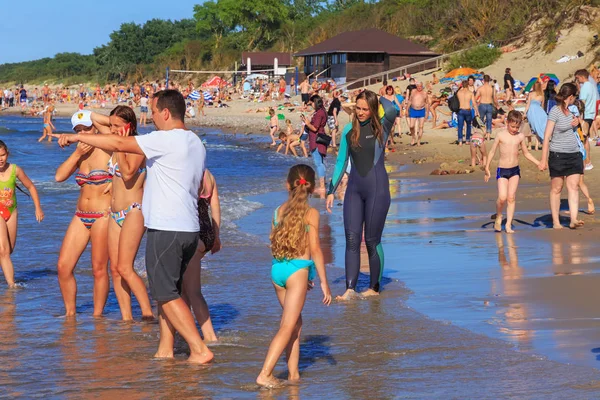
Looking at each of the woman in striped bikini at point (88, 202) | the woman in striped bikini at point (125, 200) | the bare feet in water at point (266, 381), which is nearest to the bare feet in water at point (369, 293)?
the woman in striped bikini at point (125, 200)

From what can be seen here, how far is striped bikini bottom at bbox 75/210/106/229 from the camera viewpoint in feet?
23.2

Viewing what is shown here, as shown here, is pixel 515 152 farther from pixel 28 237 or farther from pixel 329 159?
pixel 329 159

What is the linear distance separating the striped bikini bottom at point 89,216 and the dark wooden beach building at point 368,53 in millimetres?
43128

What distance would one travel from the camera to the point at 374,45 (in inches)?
2002

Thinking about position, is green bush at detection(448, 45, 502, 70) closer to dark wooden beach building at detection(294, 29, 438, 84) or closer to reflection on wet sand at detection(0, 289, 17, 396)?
dark wooden beach building at detection(294, 29, 438, 84)

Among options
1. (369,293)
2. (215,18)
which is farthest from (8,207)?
(215,18)

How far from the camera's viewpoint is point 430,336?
6.50 meters

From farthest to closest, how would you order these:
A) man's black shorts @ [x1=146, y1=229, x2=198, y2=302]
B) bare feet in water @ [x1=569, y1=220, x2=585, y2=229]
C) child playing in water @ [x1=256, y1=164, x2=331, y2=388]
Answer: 1. bare feet in water @ [x1=569, y1=220, x2=585, y2=229]
2. man's black shorts @ [x1=146, y1=229, x2=198, y2=302]
3. child playing in water @ [x1=256, y1=164, x2=331, y2=388]

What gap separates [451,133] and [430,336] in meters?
21.5

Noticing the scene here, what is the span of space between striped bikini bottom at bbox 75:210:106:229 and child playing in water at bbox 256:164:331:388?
2061 millimetres

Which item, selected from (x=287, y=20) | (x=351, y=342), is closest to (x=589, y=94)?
(x=351, y=342)

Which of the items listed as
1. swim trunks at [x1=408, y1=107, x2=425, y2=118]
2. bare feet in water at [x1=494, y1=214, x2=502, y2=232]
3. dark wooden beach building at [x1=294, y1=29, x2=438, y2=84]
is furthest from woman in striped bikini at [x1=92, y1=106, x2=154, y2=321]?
dark wooden beach building at [x1=294, y1=29, x2=438, y2=84]

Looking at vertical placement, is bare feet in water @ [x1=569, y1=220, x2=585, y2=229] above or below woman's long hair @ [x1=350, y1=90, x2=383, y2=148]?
below

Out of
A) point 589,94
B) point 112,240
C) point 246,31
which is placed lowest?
point 112,240
